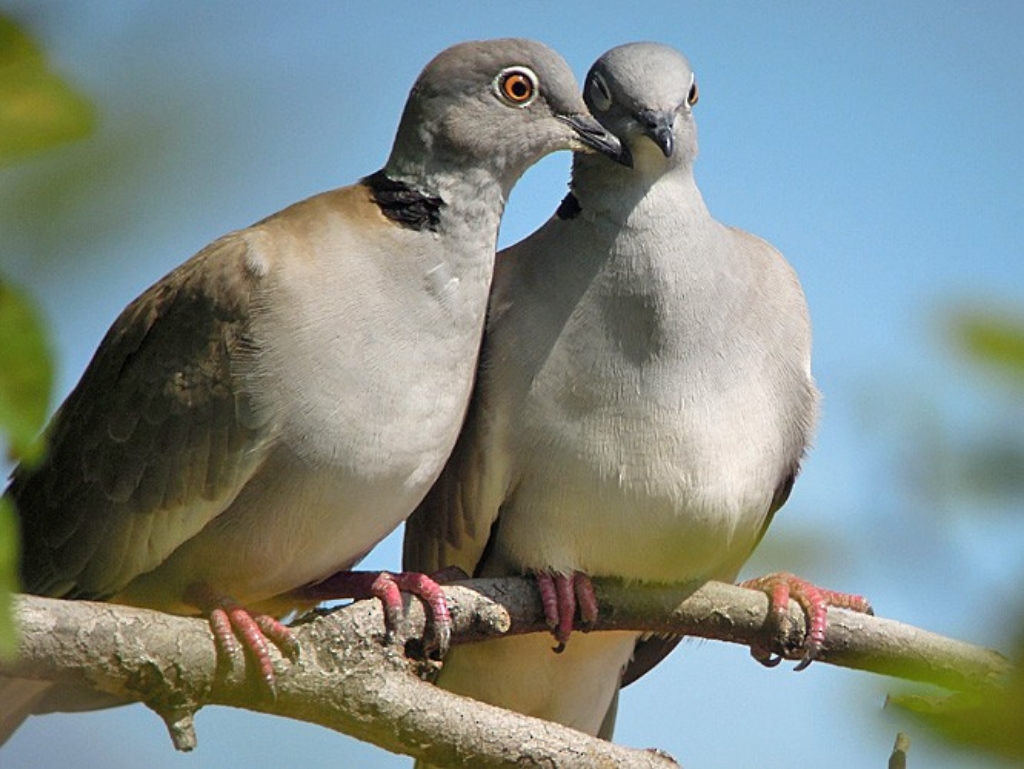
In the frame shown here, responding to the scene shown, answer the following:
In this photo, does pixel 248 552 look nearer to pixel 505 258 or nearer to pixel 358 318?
pixel 358 318

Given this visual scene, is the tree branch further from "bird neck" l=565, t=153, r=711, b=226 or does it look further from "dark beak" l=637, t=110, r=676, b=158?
"dark beak" l=637, t=110, r=676, b=158

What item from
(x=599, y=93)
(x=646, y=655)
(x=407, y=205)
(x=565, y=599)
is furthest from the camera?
(x=646, y=655)

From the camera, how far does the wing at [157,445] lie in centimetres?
400

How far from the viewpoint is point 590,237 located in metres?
4.39

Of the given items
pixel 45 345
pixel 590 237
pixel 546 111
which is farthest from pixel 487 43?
pixel 45 345

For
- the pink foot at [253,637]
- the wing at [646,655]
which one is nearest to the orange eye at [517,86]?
the pink foot at [253,637]

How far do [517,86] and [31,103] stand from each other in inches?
132

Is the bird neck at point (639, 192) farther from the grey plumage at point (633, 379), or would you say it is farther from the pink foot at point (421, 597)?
the pink foot at point (421, 597)

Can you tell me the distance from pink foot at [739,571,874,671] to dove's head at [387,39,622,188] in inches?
55.2

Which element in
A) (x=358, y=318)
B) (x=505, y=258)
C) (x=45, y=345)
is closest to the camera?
(x=45, y=345)

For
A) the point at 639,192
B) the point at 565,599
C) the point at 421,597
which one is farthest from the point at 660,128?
the point at 421,597

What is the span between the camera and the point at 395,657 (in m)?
3.68

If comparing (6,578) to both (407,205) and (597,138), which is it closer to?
(407,205)

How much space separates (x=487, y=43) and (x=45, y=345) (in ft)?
11.6
